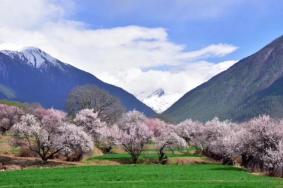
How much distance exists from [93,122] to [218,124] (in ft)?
105

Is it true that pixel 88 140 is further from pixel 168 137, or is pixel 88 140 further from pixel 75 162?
pixel 168 137

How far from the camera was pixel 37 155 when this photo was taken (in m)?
87.0

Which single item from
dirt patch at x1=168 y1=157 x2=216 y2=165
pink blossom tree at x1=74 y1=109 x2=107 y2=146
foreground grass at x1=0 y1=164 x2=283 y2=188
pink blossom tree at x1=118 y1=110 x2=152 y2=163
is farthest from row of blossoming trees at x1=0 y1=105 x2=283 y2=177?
foreground grass at x1=0 y1=164 x2=283 y2=188

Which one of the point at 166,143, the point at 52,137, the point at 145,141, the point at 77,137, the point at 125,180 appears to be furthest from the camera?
the point at 166,143

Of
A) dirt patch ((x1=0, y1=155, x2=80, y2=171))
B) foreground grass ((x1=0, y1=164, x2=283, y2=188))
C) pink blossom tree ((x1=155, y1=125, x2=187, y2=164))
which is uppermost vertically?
pink blossom tree ((x1=155, y1=125, x2=187, y2=164))

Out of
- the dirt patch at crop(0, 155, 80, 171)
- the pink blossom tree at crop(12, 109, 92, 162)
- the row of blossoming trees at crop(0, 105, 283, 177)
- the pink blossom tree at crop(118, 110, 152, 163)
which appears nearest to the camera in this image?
the dirt patch at crop(0, 155, 80, 171)

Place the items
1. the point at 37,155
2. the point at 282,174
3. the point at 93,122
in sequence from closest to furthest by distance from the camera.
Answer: the point at 282,174
the point at 37,155
the point at 93,122

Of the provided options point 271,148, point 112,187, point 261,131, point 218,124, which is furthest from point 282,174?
point 218,124

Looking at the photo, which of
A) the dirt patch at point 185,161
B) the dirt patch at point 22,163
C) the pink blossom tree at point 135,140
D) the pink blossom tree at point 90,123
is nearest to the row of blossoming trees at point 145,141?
the pink blossom tree at point 135,140

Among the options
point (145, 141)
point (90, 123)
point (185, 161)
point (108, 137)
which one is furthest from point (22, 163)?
point (90, 123)

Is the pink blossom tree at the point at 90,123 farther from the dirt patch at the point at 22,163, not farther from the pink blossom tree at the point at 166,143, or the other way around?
the dirt patch at the point at 22,163

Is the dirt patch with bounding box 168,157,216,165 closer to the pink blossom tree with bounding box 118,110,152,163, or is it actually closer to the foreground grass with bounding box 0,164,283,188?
the pink blossom tree with bounding box 118,110,152,163

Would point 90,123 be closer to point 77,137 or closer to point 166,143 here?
point 166,143

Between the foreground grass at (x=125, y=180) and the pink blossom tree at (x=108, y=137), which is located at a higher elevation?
the pink blossom tree at (x=108, y=137)
